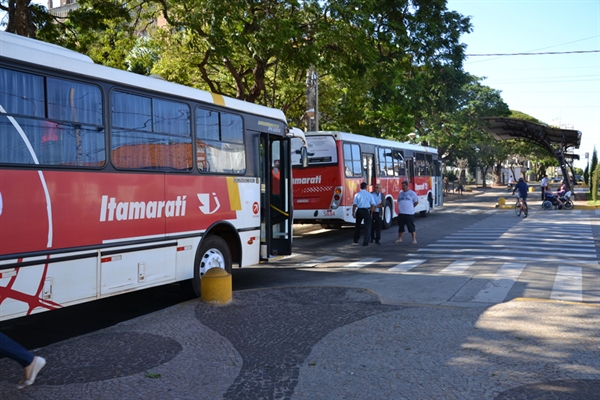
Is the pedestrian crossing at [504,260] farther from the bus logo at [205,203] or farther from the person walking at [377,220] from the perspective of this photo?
the bus logo at [205,203]

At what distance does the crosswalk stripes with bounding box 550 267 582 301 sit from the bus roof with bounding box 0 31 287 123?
631 centimetres

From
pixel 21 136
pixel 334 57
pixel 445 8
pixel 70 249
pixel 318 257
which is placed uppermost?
pixel 445 8

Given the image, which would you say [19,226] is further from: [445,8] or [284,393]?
[445,8]

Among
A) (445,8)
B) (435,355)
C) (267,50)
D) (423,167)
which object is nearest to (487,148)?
(423,167)

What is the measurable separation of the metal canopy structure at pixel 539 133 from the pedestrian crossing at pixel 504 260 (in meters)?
14.7

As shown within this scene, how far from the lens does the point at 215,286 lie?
871 centimetres

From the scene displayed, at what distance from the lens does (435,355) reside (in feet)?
20.9

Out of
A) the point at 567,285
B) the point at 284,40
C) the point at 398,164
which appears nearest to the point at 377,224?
the point at 284,40

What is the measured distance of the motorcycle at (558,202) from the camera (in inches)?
1278

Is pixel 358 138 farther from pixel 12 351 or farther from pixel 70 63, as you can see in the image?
pixel 12 351

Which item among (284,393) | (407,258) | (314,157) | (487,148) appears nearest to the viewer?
(284,393)

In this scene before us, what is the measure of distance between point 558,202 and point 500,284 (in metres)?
24.2

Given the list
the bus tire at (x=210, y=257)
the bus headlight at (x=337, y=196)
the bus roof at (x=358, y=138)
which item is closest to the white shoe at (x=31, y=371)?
the bus tire at (x=210, y=257)

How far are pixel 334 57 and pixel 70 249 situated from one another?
12.9 meters
